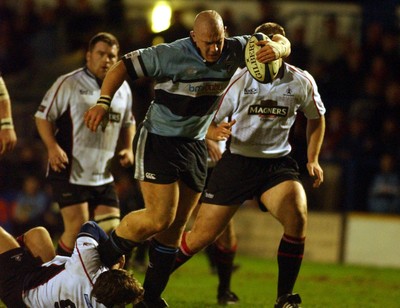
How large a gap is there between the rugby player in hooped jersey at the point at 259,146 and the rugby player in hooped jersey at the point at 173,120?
360 mm

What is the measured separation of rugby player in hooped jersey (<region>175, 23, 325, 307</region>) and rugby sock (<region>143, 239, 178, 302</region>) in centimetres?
39

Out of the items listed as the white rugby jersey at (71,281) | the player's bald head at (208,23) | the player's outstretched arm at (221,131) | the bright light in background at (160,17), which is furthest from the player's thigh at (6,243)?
the bright light in background at (160,17)

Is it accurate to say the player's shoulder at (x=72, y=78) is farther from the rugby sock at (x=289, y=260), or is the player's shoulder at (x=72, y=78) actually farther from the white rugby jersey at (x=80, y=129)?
the rugby sock at (x=289, y=260)

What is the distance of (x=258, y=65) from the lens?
272 inches

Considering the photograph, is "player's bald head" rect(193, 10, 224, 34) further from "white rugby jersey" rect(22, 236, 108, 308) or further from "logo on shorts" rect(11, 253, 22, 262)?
"logo on shorts" rect(11, 253, 22, 262)

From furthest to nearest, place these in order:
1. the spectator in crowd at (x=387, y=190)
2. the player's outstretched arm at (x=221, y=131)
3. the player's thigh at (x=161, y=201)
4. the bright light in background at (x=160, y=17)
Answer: the bright light in background at (x=160, y=17) → the spectator in crowd at (x=387, y=190) → the player's outstretched arm at (x=221, y=131) → the player's thigh at (x=161, y=201)

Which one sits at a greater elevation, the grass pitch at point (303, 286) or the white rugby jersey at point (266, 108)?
the white rugby jersey at point (266, 108)

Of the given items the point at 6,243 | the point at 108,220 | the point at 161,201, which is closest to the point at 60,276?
the point at 6,243

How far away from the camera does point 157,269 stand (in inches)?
287

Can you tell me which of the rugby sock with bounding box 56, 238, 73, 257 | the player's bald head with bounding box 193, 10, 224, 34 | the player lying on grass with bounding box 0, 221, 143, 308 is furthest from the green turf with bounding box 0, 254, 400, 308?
the player's bald head with bounding box 193, 10, 224, 34

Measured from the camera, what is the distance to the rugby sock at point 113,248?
6.75m

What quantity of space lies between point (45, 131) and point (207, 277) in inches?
139

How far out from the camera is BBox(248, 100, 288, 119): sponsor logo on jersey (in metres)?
7.52

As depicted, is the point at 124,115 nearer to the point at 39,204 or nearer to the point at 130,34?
the point at 39,204
